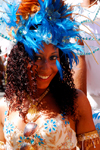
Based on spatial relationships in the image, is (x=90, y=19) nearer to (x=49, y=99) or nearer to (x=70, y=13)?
(x=70, y=13)

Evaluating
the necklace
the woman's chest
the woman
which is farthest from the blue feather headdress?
the woman's chest

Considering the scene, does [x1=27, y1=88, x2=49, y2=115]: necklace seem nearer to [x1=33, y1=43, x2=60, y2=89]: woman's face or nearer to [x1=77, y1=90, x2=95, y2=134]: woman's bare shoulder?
[x1=33, y1=43, x2=60, y2=89]: woman's face

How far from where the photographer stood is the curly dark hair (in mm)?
1215

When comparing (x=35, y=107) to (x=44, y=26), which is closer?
(x=44, y=26)

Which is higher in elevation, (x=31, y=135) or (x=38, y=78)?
(x=38, y=78)

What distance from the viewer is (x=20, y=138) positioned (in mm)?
1209

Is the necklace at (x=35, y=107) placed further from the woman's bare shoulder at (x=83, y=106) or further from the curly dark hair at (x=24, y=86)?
the woman's bare shoulder at (x=83, y=106)

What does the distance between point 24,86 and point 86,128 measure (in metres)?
0.49

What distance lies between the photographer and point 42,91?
1.36 m

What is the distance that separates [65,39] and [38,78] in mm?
296

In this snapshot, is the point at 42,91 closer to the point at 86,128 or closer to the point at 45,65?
the point at 45,65

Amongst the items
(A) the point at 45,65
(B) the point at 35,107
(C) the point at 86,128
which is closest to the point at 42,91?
(B) the point at 35,107

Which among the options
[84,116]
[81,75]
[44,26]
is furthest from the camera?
[81,75]

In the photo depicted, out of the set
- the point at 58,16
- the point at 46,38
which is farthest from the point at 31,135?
the point at 58,16
